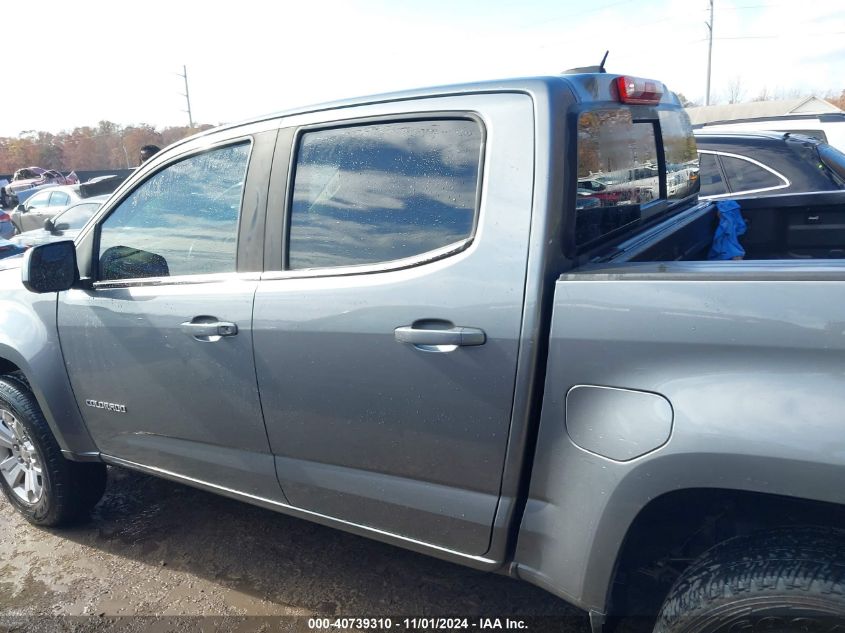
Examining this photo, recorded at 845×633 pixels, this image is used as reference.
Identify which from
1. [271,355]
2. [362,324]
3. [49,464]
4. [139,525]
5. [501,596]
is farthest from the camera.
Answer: [139,525]

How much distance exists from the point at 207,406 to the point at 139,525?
1.35 metres

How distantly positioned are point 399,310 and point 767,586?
46.5 inches

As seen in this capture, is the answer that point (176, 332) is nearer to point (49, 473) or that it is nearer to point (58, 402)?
point (58, 402)

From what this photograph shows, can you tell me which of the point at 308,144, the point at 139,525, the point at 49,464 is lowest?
the point at 139,525

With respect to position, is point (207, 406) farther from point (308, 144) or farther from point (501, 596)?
point (501, 596)

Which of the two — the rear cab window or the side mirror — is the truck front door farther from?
the rear cab window

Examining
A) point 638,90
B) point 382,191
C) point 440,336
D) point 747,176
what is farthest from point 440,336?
point 747,176

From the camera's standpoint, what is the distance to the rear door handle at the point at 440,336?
1813 millimetres

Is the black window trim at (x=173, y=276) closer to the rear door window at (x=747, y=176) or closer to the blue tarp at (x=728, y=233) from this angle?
the blue tarp at (x=728, y=233)

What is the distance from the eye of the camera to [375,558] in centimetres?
295

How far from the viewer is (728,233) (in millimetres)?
3090

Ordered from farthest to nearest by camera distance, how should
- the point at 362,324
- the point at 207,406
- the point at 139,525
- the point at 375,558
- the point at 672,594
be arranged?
the point at 139,525
the point at 375,558
the point at 207,406
the point at 362,324
the point at 672,594

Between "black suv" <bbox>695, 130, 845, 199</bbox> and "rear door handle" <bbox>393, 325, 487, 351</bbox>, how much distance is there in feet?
12.4

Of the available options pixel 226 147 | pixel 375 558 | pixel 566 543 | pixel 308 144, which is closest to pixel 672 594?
pixel 566 543
